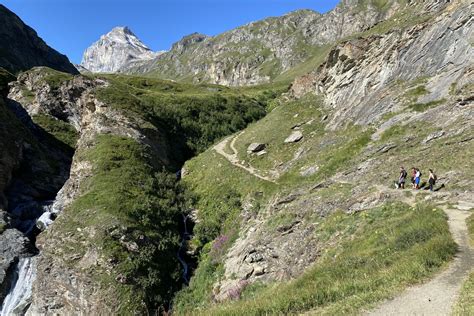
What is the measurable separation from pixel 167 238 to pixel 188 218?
24.9 ft

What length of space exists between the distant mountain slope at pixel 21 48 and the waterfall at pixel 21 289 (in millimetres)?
134157

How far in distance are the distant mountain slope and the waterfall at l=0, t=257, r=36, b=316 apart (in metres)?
134

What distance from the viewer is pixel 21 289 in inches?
1486

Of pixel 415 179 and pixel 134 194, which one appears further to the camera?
pixel 134 194

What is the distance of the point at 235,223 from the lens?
41.9 m

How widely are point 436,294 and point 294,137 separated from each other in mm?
47357

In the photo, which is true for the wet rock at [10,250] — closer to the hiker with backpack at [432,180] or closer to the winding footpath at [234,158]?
the winding footpath at [234,158]

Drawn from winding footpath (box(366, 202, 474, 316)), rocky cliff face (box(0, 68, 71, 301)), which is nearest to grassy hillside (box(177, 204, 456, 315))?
winding footpath (box(366, 202, 474, 316))

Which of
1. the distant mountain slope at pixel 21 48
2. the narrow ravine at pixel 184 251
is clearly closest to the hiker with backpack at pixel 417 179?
the narrow ravine at pixel 184 251

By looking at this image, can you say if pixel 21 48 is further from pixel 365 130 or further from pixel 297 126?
pixel 365 130

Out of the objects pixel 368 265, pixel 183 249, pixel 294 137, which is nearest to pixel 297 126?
pixel 294 137

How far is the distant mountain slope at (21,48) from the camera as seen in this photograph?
159m

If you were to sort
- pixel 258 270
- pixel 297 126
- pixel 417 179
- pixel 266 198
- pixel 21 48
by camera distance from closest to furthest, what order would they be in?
1. pixel 417 179
2. pixel 258 270
3. pixel 266 198
4. pixel 297 126
5. pixel 21 48

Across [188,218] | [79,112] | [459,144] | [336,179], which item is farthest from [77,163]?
[459,144]
